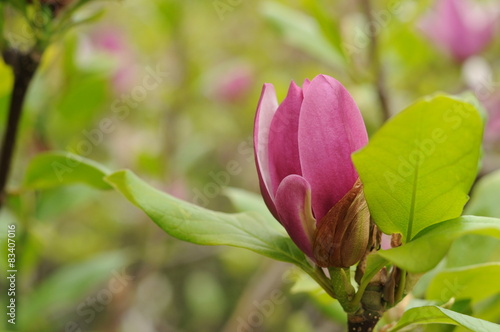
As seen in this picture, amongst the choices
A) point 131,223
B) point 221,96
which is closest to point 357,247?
point 221,96

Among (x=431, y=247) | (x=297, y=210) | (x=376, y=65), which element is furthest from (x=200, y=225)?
(x=376, y=65)

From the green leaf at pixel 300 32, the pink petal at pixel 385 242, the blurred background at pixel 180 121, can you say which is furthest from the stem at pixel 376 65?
the pink petal at pixel 385 242

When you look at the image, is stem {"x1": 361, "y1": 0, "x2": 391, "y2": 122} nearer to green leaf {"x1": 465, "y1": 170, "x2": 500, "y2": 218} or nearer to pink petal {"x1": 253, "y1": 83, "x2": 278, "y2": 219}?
green leaf {"x1": 465, "y1": 170, "x2": 500, "y2": 218}

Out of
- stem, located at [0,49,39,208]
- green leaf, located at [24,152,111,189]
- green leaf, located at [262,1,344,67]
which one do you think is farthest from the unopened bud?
green leaf, located at [262,1,344,67]

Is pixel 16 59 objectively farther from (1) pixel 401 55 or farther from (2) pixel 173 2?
(1) pixel 401 55

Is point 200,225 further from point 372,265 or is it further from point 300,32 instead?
point 300,32

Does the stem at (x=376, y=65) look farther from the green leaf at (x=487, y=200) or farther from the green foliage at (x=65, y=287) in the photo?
the green foliage at (x=65, y=287)

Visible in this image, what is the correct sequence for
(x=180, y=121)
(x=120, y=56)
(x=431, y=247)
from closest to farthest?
(x=431, y=247) → (x=120, y=56) → (x=180, y=121)
